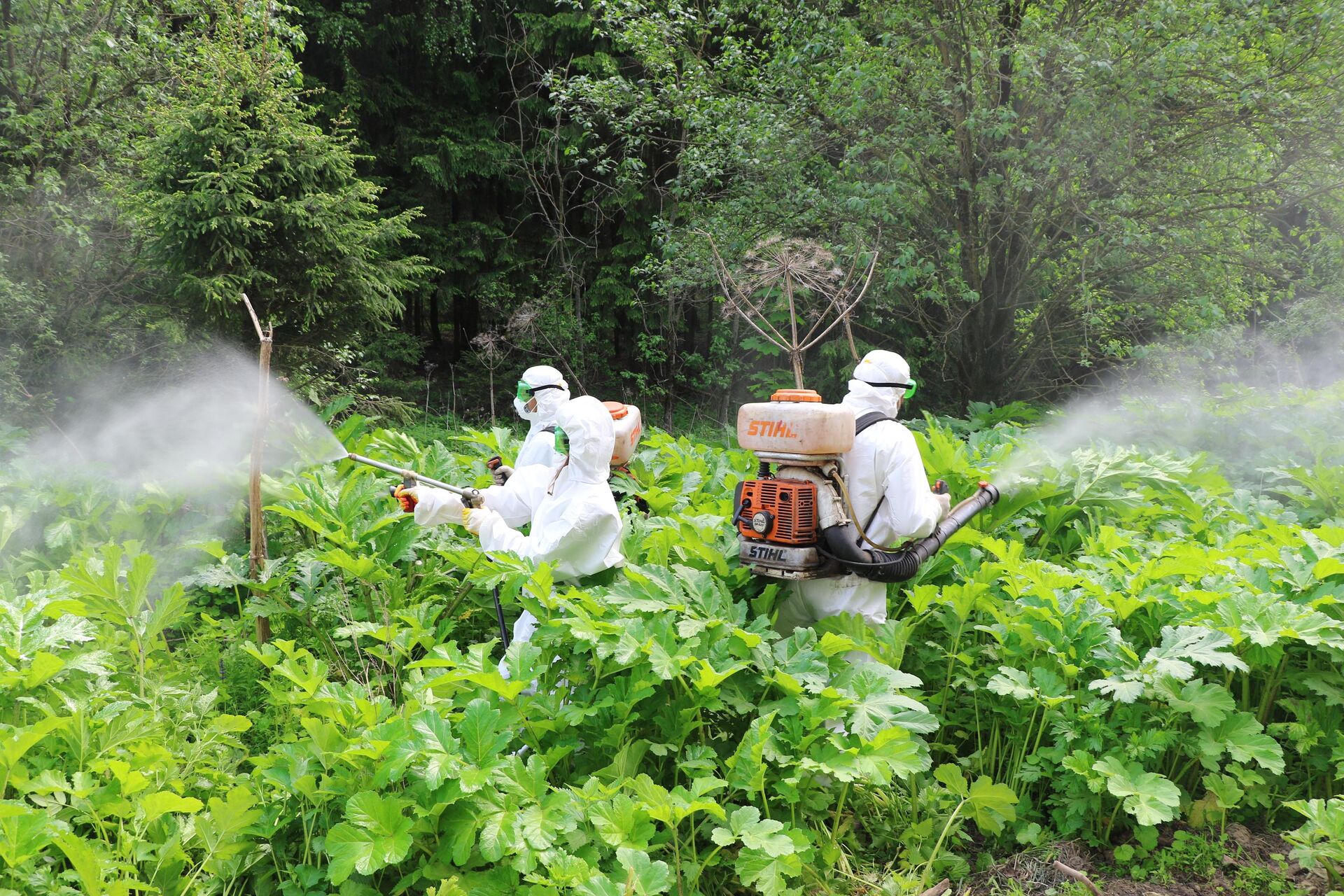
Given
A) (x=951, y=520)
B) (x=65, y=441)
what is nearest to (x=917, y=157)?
(x=951, y=520)

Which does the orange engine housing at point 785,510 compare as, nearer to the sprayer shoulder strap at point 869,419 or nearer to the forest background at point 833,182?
the sprayer shoulder strap at point 869,419

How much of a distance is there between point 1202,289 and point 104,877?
37.1ft

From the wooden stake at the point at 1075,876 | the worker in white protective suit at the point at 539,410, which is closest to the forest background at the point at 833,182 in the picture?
the worker in white protective suit at the point at 539,410

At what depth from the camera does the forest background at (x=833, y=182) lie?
29.4 ft

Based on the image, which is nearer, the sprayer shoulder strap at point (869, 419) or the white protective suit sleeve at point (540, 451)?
the sprayer shoulder strap at point (869, 419)

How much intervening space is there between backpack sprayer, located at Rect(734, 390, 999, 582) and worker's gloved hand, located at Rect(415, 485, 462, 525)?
1299 mm

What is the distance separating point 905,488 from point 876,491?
0.16 m

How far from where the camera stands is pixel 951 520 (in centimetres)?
447

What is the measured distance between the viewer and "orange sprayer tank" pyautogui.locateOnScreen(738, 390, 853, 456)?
153 inches

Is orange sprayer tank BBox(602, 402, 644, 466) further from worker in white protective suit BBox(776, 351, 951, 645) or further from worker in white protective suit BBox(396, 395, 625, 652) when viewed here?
worker in white protective suit BBox(776, 351, 951, 645)

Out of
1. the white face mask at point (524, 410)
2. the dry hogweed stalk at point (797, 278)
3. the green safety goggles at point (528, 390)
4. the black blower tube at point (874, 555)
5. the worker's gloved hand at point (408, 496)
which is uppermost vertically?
the dry hogweed stalk at point (797, 278)

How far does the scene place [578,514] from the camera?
4059 millimetres

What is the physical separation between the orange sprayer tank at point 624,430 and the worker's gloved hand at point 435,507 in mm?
1252

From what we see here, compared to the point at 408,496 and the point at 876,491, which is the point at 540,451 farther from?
the point at 876,491
